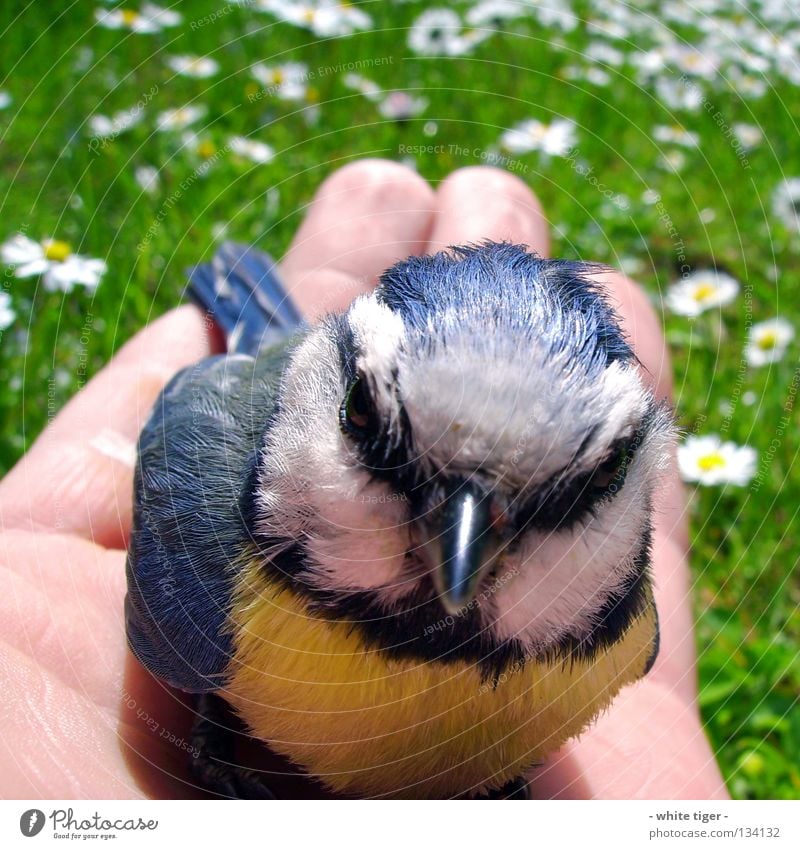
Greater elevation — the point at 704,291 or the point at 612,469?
the point at 704,291

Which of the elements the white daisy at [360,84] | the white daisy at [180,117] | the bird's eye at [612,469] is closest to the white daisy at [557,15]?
the white daisy at [360,84]

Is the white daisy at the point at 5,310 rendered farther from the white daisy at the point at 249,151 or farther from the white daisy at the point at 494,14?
the white daisy at the point at 494,14

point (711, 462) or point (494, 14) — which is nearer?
point (711, 462)

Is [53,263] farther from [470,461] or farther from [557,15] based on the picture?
[557,15]

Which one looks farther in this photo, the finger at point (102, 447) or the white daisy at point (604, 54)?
the white daisy at point (604, 54)

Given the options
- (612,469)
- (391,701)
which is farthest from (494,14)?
(391,701)

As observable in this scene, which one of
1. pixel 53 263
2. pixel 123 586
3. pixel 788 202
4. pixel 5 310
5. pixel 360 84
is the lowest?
pixel 123 586
